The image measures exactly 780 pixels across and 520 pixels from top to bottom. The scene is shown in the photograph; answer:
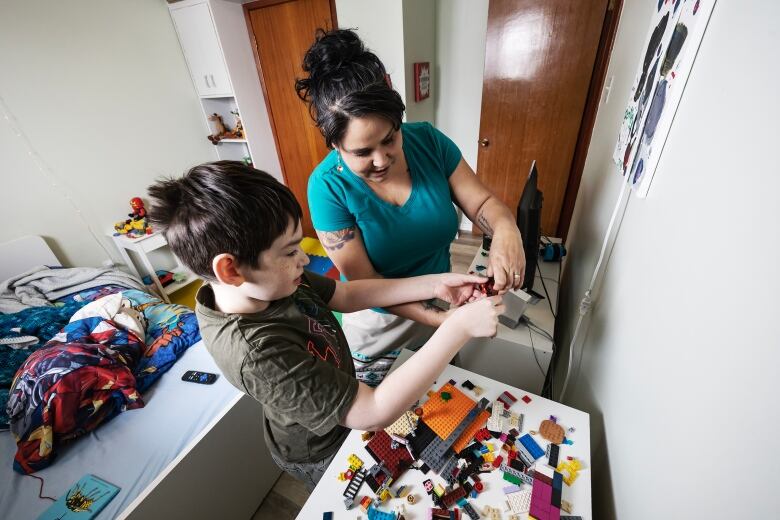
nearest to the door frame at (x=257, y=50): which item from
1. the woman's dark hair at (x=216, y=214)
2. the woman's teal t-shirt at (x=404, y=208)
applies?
the woman's teal t-shirt at (x=404, y=208)

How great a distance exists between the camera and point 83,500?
1048 millimetres

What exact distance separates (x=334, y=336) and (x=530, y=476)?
21.7 inches

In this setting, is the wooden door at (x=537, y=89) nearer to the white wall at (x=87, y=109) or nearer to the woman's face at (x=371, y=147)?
the woman's face at (x=371, y=147)

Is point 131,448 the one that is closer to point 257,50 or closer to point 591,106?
point 257,50

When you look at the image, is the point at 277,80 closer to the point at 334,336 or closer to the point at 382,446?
the point at 334,336

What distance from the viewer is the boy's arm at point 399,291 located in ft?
3.11

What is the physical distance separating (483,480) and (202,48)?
3.53 m

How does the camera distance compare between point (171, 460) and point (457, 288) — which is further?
point (171, 460)

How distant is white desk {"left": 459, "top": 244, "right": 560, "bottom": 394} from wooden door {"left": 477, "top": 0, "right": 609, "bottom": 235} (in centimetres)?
171

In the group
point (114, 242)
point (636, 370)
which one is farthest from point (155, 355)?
point (636, 370)

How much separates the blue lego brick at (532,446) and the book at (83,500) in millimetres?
1319

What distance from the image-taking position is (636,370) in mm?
683

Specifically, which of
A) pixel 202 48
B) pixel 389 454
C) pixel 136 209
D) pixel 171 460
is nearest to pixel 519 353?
pixel 389 454

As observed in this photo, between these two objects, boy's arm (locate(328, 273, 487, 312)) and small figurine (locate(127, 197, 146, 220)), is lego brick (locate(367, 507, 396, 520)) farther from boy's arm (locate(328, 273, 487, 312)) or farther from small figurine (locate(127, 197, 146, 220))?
small figurine (locate(127, 197, 146, 220))
